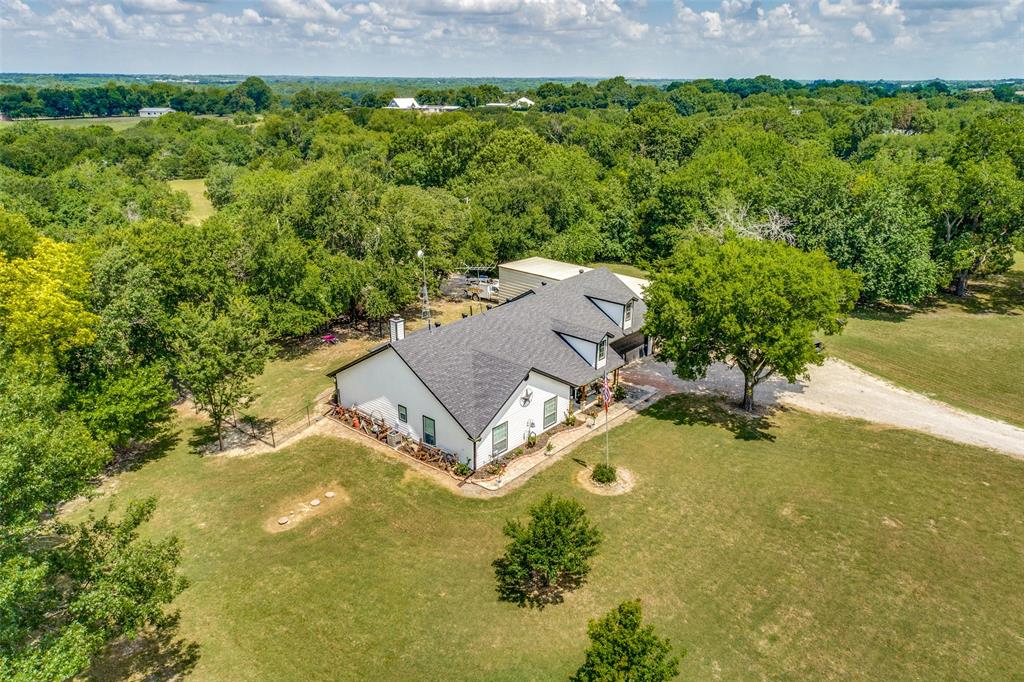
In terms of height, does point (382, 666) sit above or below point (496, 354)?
below

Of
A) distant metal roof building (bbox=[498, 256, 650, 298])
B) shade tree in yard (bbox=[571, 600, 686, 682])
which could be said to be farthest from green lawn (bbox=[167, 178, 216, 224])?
shade tree in yard (bbox=[571, 600, 686, 682])

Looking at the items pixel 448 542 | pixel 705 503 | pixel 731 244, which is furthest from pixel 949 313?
pixel 448 542

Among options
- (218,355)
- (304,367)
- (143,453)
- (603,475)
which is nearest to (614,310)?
(603,475)

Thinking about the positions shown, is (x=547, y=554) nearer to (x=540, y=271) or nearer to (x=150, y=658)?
(x=150, y=658)

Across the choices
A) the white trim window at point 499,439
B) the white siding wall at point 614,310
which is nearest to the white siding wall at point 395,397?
the white trim window at point 499,439

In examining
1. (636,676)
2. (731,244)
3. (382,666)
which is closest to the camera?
(636,676)

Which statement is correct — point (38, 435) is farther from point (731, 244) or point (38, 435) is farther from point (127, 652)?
point (731, 244)

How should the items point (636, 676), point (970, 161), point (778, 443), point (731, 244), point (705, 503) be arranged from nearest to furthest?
1. point (636, 676)
2. point (705, 503)
3. point (778, 443)
4. point (731, 244)
5. point (970, 161)
